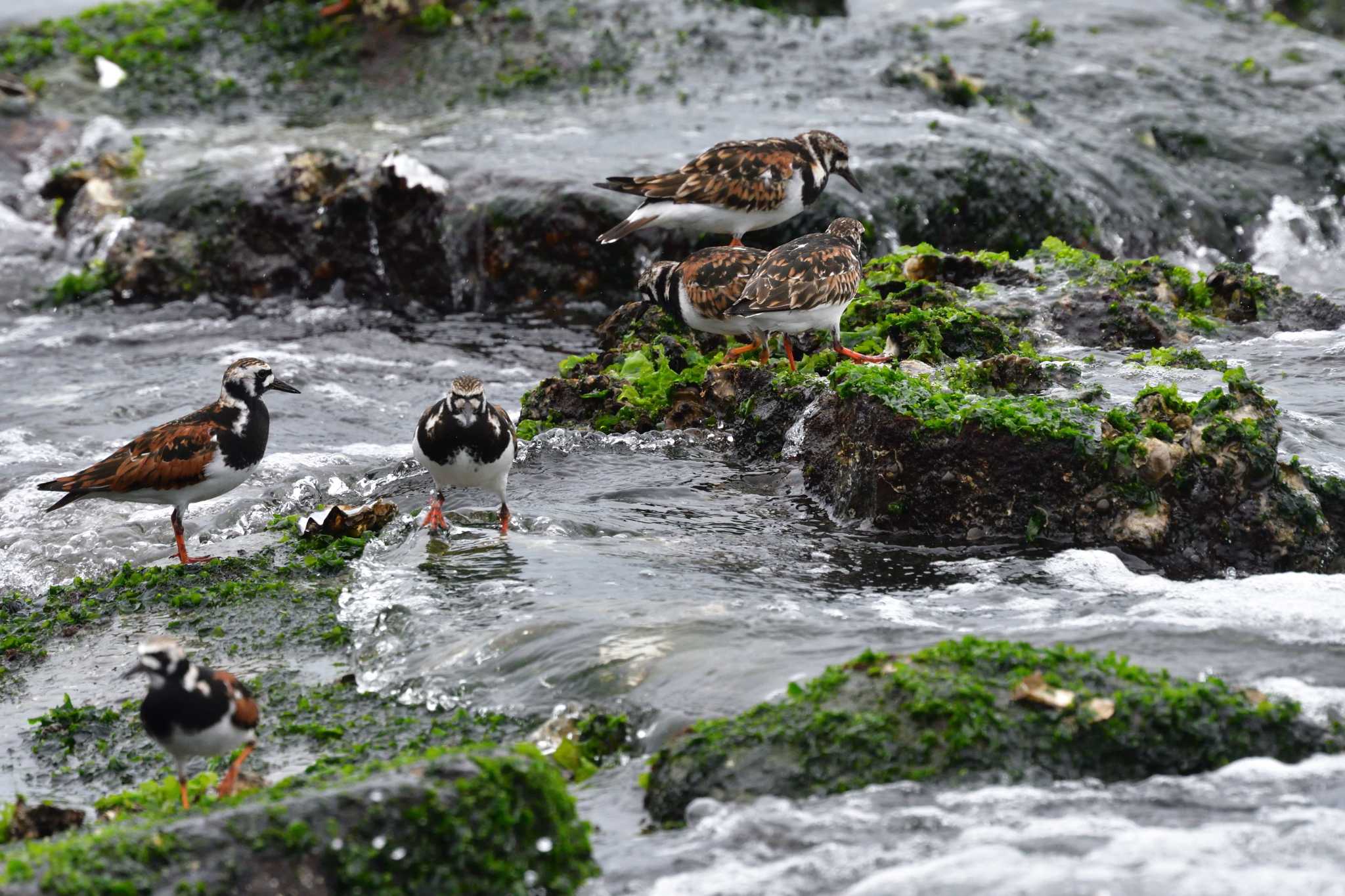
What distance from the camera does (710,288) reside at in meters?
9.33

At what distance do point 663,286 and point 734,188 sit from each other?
165 cm

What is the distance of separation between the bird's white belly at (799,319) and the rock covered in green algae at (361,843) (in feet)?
15.2

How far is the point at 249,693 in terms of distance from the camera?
5766mm

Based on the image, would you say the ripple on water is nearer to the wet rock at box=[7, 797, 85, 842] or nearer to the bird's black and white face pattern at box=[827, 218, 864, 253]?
the wet rock at box=[7, 797, 85, 842]

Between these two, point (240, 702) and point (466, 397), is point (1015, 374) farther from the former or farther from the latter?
point (240, 702)

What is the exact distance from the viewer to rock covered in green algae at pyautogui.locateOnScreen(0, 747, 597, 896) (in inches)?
164

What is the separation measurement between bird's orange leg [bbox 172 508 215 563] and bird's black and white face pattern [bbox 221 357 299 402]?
83 cm

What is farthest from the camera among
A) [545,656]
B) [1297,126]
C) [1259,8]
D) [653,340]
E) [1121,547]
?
[1259,8]

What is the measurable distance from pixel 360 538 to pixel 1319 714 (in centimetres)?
521

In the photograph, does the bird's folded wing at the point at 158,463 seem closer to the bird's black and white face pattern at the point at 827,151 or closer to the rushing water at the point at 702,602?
the rushing water at the point at 702,602

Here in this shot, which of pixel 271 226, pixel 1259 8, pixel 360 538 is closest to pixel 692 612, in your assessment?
pixel 360 538

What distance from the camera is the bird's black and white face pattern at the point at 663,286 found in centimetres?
972

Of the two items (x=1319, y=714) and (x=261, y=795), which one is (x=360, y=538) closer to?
(x=261, y=795)

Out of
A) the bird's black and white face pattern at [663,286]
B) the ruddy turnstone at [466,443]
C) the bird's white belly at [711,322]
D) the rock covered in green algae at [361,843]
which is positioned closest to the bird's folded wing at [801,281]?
the bird's white belly at [711,322]
